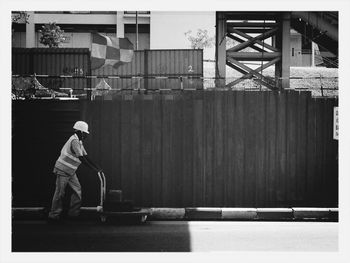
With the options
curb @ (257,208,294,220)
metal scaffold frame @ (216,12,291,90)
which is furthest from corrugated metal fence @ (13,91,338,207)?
metal scaffold frame @ (216,12,291,90)

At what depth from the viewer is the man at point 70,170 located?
1009 cm

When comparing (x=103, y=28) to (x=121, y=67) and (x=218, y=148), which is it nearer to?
(x=121, y=67)

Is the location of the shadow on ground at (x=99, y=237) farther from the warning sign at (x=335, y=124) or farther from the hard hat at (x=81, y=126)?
the warning sign at (x=335, y=124)

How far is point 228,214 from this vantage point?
Result: 1080 cm

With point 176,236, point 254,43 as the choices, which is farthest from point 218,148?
point 254,43

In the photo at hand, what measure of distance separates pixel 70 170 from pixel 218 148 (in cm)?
326

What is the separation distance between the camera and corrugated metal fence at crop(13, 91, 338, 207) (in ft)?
36.9

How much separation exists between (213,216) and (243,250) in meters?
3.06

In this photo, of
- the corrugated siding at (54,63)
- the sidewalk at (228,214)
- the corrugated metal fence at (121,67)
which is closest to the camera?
the sidewalk at (228,214)

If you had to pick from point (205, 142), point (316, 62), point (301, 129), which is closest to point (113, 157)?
point (205, 142)

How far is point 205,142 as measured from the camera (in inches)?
443

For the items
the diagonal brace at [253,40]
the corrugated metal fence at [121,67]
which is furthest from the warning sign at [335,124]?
the diagonal brace at [253,40]
